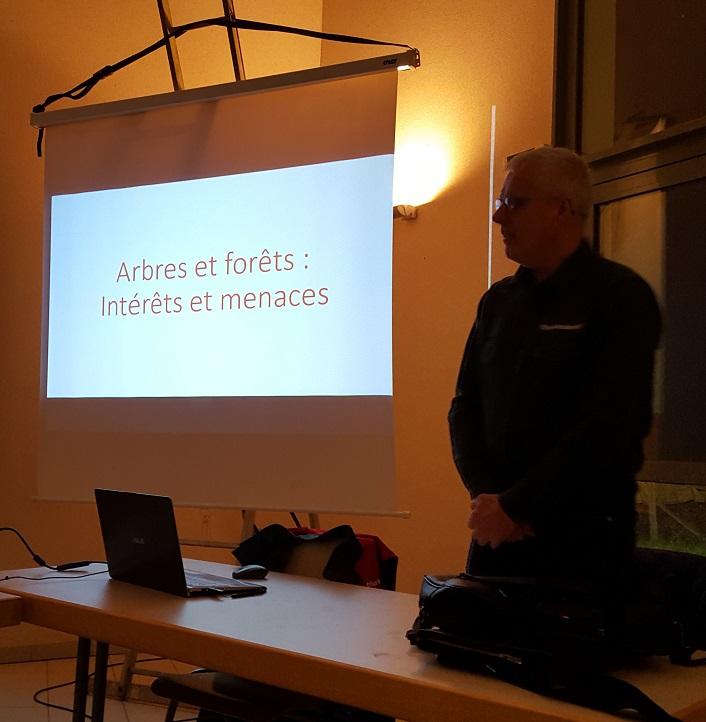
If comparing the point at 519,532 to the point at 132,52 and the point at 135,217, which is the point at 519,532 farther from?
the point at 132,52

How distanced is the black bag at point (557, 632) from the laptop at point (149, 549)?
582 millimetres

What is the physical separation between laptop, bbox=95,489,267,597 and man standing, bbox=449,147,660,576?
50 centimetres

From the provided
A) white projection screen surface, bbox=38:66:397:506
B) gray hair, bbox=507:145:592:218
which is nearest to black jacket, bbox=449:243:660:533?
gray hair, bbox=507:145:592:218

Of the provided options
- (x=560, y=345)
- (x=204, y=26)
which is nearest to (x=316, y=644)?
(x=560, y=345)

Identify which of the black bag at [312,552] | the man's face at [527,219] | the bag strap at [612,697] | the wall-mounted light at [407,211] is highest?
the wall-mounted light at [407,211]

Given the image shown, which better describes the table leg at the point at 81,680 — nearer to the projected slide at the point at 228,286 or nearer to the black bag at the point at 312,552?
the black bag at the point at 312,552

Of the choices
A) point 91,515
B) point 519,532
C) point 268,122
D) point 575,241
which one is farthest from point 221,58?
point 519,532

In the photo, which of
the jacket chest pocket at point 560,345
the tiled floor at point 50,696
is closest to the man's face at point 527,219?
the jacket chest pocket at point 560,345

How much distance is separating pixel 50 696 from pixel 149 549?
73.8 inches

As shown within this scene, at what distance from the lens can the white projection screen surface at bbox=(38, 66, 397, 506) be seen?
3.05 m

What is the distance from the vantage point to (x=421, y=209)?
4203 millimetres

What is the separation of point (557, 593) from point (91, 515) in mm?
3170

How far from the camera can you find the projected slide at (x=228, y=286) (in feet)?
9.99

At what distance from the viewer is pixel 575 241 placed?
1.85m
